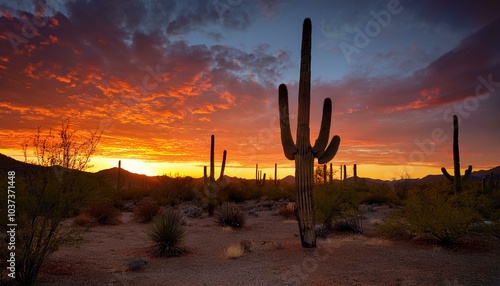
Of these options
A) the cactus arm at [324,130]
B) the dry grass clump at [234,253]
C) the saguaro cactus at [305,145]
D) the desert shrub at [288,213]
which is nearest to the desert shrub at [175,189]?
the desert shrub at [288,213]

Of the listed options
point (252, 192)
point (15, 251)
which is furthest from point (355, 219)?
point (252, 192)

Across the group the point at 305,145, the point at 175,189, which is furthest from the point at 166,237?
the point at 175,189

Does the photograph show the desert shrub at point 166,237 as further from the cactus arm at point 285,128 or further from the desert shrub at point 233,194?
the desert shrub at point 233,194

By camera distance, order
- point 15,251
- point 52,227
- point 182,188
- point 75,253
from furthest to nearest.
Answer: point 182,188
point 75,253
point 52,227
point 15,251

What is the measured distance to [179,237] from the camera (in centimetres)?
1181

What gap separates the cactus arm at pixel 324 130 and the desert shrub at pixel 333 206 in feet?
14.0

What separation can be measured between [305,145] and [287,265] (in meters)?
3.78

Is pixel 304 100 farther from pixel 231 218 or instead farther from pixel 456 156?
pixel 456 156

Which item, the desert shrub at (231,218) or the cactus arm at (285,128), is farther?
the desert shrub at (231,218)

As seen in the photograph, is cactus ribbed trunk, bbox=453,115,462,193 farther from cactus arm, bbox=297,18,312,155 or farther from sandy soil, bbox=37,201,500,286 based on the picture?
cactus arm, bbox=297,18,312,155

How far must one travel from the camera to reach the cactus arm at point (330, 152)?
36.3ft

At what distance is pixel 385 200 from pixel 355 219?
42.0 ft

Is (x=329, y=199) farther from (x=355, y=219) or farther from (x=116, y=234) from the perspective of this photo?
(x=116, y=234)

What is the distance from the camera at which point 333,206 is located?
48.4 ft
